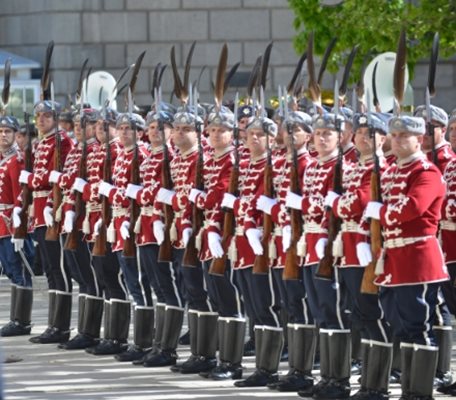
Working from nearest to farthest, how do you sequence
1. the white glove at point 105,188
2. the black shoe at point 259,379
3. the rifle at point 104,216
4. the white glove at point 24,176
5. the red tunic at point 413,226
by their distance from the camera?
the red tunic at point 413,226, the black shoe at point 259,379, the white glove at point 105,188, the rifle at point 104,216, the white glove at point 24,176

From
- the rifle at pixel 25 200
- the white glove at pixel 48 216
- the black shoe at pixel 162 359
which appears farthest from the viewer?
the rifle at pixel 25 200

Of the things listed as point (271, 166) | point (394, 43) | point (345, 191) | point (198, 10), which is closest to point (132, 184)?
point (271, 166)

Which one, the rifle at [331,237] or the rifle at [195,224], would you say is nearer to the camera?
the rifle at [331,237]

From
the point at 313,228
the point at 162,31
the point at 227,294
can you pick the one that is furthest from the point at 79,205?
the point at 162,31

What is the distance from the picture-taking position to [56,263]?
47.1 feet

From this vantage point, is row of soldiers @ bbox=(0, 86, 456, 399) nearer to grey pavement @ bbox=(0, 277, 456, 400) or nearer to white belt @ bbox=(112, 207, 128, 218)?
white belt @ bbox=(112, 207, 128, 218)

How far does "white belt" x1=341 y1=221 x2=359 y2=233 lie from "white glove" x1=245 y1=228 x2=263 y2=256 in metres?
0.84

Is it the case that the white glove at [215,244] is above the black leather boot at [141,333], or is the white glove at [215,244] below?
above

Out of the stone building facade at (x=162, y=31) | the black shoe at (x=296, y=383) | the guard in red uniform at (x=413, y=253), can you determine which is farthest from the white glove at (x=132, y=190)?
the stone building facade at (x=162, y=31)

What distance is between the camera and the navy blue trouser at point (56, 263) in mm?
14320

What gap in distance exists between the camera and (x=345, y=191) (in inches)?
431

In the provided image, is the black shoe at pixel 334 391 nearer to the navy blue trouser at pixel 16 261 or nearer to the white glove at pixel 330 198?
the white glove at pixel 330 198

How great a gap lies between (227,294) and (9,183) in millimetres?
3304

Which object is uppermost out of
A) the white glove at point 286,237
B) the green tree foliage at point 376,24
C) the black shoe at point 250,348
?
the green tree foliage at point 376,24
